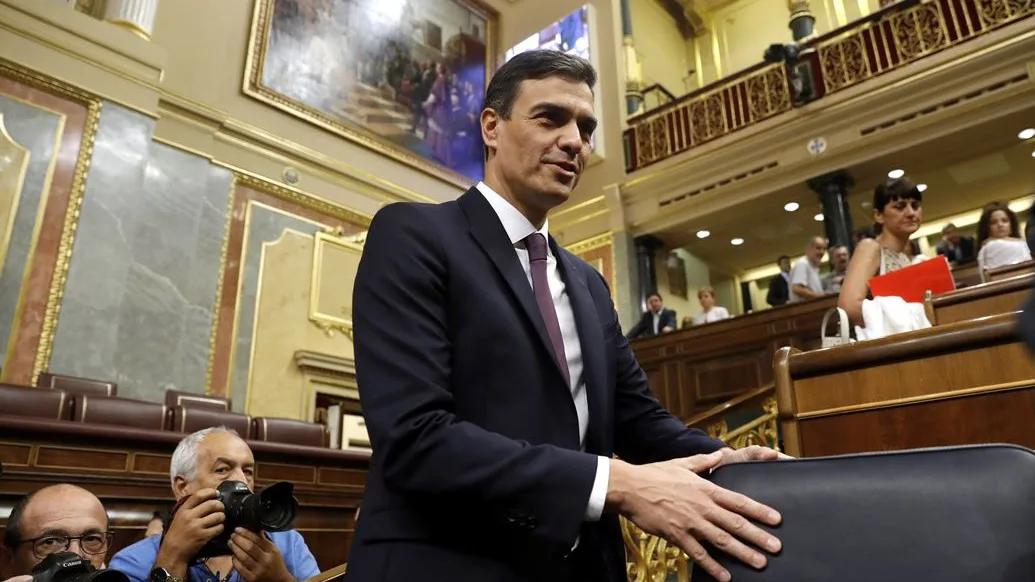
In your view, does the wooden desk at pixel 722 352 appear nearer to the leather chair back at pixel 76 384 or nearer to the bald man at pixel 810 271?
the bald man at pixel 810 271

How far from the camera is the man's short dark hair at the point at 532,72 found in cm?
108

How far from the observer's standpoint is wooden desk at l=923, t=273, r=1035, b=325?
7.43 ft

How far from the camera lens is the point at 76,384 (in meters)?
5.52

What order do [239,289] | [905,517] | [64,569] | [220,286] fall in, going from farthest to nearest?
[239,289] → [220,286] → [64,569] → [905,517]

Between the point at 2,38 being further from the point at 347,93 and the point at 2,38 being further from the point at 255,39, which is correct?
the point at 347,93

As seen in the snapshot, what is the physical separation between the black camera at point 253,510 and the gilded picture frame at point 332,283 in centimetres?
647

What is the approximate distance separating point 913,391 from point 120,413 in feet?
14.2

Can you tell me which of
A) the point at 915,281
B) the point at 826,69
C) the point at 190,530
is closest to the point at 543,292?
the point at 190,530

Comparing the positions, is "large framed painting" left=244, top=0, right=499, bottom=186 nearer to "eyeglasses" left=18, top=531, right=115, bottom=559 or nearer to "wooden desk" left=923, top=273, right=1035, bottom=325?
"eyeglasses" left=18, top=531, right=115, bottom=559

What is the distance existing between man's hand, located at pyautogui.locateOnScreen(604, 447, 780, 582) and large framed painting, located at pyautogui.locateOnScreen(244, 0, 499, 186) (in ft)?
27.2

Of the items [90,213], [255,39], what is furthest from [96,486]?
[255,39]

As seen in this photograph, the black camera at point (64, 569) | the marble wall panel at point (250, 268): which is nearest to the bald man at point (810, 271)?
the marble wall panel at point (250, 268)

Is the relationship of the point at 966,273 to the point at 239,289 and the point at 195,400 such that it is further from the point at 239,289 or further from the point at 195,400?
the point at 239,289

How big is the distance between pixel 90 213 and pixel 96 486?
3.59 m
